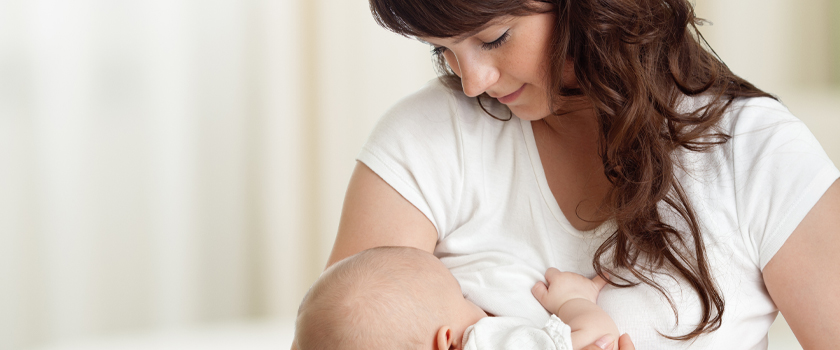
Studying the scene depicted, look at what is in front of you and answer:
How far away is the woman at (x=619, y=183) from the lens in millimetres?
1102

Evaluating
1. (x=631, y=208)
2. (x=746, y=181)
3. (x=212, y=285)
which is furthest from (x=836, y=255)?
(x=212, y=285)

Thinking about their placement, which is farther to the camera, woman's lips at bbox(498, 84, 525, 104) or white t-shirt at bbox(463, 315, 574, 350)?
woman's lips at bbox(498, 84, 525, 104)

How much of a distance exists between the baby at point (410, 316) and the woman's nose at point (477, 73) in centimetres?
32

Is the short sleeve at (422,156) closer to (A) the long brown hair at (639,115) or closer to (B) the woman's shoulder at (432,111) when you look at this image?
(B) the woman's shoulder at (432,111)

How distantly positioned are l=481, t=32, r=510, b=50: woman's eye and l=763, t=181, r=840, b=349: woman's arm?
0.58 meters

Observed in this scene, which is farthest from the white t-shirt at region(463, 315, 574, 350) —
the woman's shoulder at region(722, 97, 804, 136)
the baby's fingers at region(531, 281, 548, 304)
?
the woman's shoulder at region(722, 97, 804, 136)

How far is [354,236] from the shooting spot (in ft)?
4.25

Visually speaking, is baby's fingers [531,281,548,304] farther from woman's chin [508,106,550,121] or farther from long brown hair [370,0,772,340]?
woman's chin [508,106,550,121]

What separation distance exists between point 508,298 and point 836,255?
54cm

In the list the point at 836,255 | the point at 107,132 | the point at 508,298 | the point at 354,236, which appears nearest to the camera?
the point at 836,255

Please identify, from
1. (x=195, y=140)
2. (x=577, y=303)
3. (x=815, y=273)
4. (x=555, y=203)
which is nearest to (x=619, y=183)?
(x=555, y=203)

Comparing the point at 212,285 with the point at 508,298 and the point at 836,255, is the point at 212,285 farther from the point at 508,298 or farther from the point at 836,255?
the point at 836,255

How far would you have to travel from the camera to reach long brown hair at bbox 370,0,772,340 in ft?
3.72

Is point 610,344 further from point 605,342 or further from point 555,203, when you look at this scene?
point 555,203
